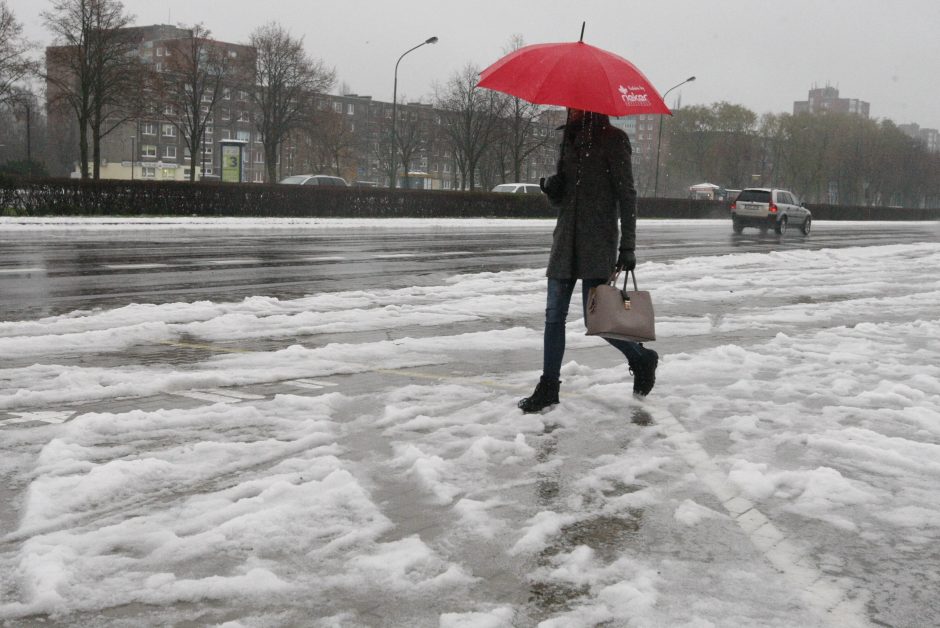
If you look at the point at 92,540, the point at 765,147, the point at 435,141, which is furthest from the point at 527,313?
the point at 765,147

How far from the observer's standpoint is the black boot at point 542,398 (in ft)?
17.9

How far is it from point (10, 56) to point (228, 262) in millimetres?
35603

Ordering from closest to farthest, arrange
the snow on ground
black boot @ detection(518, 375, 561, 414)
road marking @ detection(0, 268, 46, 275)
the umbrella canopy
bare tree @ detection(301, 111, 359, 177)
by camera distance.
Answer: the snow on ground < the umbrella canopy < black boot @ detection(518, 375, 561, 414) < road marking @ detection(0, 268, 46, 275) < bare tree @ detection(301, 111, 359, 177)

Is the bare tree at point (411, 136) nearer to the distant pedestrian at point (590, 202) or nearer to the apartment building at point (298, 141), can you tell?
the apartment building at point (298, 141)

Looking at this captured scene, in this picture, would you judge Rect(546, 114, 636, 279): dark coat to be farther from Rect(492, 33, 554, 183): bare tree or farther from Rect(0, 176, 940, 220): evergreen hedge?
Rect(492, 33, 554, 183): bare tree

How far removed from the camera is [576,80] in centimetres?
527

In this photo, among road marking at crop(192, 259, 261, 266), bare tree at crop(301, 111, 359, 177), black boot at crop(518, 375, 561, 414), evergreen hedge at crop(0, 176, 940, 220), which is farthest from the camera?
bare tree at crop(301, 111, 359, 177)

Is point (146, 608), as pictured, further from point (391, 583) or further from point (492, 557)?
point (492, 557)

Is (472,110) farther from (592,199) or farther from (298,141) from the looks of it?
(592,199)

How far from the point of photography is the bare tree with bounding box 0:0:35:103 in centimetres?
4347

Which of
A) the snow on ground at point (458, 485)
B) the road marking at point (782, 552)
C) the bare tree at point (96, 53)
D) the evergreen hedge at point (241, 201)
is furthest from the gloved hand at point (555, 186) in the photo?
the bare tree at point (96, 53)

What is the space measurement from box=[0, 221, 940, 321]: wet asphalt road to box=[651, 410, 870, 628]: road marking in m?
6.48

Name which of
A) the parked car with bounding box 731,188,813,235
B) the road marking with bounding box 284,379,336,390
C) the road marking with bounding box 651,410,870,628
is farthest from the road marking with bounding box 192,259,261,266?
the parked car with bounding box 731,188,813,235

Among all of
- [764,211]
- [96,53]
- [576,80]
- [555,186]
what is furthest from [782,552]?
[96,53]
